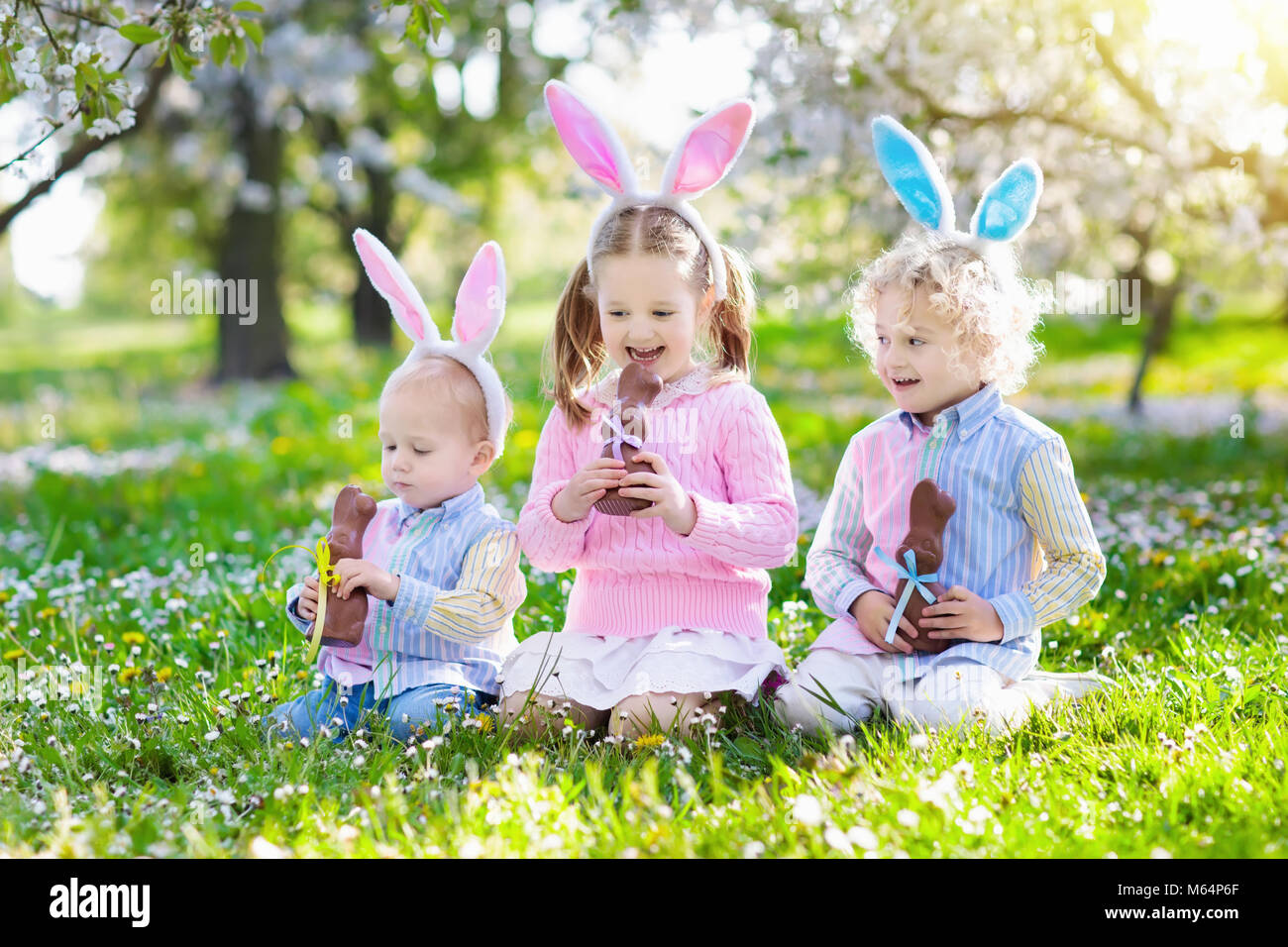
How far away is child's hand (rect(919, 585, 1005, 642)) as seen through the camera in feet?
9.82

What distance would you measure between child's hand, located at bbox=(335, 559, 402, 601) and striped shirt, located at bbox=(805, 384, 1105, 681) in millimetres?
1134

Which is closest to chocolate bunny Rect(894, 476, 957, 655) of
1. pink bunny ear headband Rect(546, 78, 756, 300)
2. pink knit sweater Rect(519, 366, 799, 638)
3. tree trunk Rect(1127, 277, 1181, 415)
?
pink knit sweater Rect(519, 366, 799, 638)

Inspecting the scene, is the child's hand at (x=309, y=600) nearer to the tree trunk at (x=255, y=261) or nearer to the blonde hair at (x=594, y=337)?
the blonde hair at (x=594, y=337)

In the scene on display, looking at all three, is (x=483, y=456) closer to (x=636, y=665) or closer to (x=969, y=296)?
(x=636, y=665)

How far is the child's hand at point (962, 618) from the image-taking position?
299cm

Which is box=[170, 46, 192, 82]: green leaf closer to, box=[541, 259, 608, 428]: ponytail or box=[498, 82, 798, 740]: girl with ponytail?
box=[498, 82, 798, 740]: girl with ponytail

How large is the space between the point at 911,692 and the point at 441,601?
47.7 inches

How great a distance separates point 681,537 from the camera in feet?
10.4

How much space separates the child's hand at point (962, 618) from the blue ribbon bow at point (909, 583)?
37 millimetres

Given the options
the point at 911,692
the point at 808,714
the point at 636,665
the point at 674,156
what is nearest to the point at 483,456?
the point at 636,665
